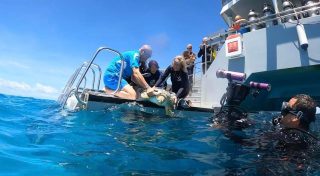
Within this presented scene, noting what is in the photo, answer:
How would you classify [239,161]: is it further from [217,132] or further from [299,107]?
[217,132]

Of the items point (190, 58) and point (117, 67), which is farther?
point (190, 58)

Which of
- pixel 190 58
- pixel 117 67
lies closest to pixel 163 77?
pixel 117 67

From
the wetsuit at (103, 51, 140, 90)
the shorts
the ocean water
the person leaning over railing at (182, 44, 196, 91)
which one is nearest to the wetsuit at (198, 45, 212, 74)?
the person leaning over railing at (182, 44, 196, 91)

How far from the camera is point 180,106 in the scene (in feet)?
23.5

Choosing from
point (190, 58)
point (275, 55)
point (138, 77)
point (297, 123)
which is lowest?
point (297, 123)

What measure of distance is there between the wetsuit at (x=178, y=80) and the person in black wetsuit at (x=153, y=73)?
34cm

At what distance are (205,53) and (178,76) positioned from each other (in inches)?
137

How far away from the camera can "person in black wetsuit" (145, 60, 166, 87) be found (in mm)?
7891

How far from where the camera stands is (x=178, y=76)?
24.7 feet

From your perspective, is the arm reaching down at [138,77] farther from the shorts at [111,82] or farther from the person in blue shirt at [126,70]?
the shorts at [111,82]

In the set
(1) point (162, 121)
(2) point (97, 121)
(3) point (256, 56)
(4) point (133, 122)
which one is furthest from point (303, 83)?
(2) point (97, 121)

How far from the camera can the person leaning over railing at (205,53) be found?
10758 millimetres

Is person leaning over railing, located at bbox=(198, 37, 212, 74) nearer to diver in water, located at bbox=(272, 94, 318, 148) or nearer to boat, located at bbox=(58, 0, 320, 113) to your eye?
boat, located at bbox=(58, 0, 320, 113)

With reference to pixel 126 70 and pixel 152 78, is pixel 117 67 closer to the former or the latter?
pixel 126 70
